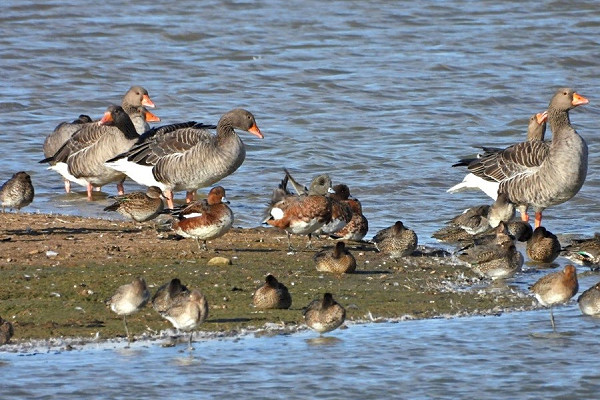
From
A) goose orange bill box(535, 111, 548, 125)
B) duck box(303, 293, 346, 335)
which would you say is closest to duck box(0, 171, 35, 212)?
duck box(303, 293, 346, 335)

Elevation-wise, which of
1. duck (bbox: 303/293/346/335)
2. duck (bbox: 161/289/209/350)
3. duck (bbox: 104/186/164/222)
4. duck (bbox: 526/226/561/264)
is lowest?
duck (bbox: 526/226/561/264)

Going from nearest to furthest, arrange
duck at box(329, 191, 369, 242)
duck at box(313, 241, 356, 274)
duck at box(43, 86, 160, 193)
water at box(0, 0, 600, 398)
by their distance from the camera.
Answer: water at box(0, 0, 600, 398) → duck at box(313, 241, 356, 274) → duck at box(329, 191, 369, 242) → duck at box(43, 86, 160, 193)

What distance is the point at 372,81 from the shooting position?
87.2 ft

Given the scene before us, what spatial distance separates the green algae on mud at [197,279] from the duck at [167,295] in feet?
0.80

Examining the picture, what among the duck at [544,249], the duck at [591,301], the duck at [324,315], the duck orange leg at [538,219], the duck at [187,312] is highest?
the duck at [187,312]

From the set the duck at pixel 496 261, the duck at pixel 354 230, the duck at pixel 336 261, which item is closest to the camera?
the duck at pixel 336 261

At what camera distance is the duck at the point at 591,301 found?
10.7 m

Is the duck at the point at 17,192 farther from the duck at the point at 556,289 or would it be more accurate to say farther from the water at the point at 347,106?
the duck at the point at 556,289

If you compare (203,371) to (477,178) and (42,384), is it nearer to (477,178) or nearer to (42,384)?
(42,384)

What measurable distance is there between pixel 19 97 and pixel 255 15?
Result: 999cm

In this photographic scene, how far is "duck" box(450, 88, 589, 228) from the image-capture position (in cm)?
1666

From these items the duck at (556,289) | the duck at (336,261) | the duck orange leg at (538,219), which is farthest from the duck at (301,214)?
the duck orange leg at (538,219)

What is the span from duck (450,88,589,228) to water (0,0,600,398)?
50 centimetres

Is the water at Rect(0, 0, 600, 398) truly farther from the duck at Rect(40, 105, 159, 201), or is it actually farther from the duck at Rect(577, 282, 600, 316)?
the duck at Rect(40, 105, 159, 201)
